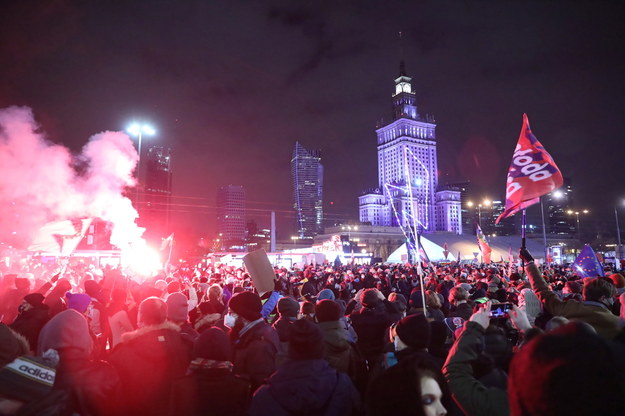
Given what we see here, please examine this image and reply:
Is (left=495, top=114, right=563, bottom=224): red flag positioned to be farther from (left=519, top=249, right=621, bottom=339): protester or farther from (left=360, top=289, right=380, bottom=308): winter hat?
(left=360, top=289, right=380, bottom=308): winter hat

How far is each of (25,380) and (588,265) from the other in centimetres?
1765

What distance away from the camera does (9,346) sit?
3186mm

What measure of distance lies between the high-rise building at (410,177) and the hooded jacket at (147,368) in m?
136

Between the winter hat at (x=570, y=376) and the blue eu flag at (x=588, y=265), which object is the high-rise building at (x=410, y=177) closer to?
the blue eu flag at (x=588, y=265)

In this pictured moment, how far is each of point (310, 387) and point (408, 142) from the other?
146 m

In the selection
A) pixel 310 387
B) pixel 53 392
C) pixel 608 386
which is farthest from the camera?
pixel 310 387

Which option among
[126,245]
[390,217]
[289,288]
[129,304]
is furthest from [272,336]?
[390,217]

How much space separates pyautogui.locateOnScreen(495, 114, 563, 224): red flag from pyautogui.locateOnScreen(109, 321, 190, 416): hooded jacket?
620 cm

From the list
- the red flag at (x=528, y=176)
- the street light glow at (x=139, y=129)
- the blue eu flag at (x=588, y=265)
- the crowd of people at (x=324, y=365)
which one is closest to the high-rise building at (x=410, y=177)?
the street light glow at (x=139, y=129)

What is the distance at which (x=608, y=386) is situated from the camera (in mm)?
1316

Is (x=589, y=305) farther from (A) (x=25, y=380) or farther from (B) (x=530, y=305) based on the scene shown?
(A) (x=25, y=380)

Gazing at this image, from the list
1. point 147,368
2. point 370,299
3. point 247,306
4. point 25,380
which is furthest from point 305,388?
point 370,299

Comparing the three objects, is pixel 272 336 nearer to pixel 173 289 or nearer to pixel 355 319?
pixel 355 319

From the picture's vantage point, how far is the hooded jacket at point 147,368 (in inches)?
152
